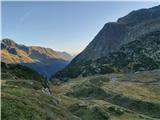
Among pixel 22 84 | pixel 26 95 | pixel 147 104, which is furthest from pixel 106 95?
pixel 26 95

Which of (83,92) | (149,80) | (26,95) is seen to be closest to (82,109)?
(26,95)

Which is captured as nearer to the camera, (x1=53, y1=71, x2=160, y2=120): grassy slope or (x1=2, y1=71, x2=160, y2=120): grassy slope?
(x1=2, y1=71, x2=160, y2=120): grassy slope

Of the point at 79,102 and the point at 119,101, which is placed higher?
the point at 79,102

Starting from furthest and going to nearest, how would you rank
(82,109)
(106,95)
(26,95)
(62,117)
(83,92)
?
(83,92)
(106,95)
(82,109)
(26,95)
(62,117)

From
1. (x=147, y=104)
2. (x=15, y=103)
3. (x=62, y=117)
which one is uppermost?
(x=15, y=103)

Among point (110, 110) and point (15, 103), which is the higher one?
point (15, 103)

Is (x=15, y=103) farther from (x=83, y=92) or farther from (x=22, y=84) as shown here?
(x=83, y=92)

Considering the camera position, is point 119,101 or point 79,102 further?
point 119,101

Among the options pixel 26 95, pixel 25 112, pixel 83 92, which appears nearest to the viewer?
pixel 25 112

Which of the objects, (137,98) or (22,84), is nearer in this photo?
(22,84)

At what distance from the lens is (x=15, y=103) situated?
4266cm

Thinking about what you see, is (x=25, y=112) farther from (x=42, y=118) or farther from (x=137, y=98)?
(x=137, y=98)

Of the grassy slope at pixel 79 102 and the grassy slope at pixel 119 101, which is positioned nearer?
the grassy slope at pixel 79 102

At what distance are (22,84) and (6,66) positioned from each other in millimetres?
55641
